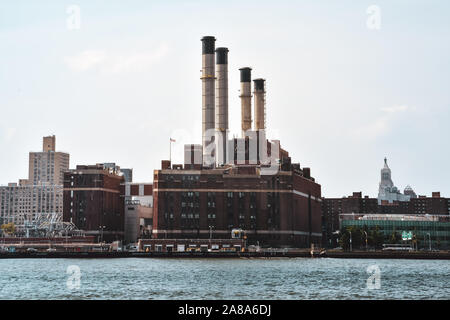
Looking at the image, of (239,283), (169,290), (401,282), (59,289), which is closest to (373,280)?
(401,282)
